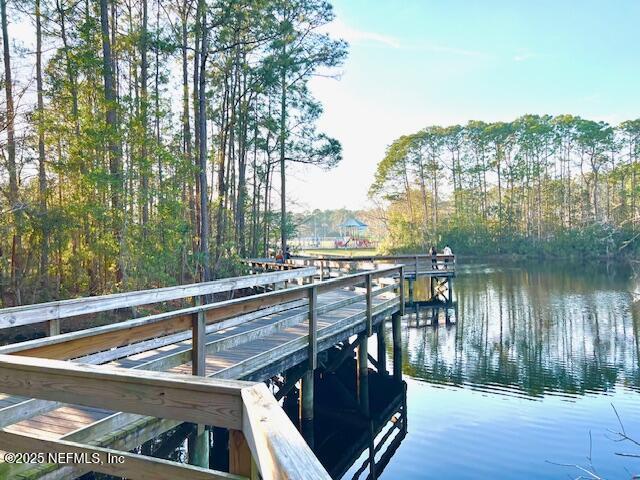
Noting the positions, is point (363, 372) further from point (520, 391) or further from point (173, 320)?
point (173, 320)

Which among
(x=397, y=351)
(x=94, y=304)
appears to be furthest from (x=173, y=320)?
(x=397, y=351)

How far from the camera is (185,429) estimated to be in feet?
15.1

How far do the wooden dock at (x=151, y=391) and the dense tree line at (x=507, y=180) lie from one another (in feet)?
121

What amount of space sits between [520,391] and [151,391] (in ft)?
29.5

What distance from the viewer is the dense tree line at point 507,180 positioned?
135ft

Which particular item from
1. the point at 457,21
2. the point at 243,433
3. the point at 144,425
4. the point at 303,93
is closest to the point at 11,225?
the point at 144,425

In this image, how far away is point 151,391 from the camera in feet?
5.35

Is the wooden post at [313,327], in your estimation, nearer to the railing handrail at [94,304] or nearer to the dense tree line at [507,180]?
the railing handrail at [94,304]

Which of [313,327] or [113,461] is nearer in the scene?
[113,461]

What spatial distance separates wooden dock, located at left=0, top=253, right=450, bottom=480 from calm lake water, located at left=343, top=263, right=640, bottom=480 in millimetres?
2492

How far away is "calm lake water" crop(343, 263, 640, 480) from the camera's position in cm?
634

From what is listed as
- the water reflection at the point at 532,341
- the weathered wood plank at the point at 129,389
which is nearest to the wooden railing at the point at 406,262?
the water reflection at the point at 532,341

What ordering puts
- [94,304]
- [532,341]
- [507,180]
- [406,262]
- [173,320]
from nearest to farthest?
[173,320]
[94,304]
[532,341]
[406,262]
[507,180]

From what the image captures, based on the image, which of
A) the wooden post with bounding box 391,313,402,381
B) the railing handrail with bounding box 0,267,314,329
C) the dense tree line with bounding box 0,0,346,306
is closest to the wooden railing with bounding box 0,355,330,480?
the railing handrail with bounding box 0,267,314,329
